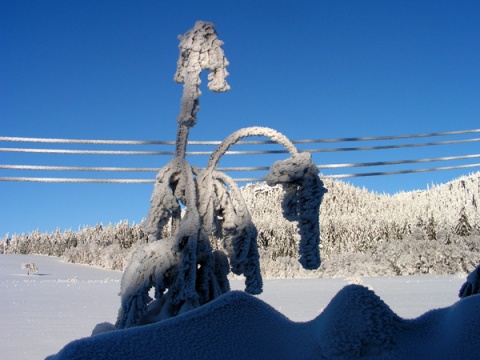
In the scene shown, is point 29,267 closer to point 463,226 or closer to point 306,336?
point 463,226

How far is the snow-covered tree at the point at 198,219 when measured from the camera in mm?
2000

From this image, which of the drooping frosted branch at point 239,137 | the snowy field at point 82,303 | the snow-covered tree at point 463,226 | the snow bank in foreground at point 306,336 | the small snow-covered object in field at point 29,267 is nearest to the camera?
Answer: the snow bank in foreground at point 306,336

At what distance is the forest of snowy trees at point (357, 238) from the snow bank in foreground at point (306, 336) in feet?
24.4

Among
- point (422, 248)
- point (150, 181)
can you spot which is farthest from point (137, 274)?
point (422, 248)

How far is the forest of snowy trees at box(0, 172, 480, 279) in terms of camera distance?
8.09 metres

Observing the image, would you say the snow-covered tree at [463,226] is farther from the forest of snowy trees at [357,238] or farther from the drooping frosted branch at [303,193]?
the drooping frosted branch at [303,193]

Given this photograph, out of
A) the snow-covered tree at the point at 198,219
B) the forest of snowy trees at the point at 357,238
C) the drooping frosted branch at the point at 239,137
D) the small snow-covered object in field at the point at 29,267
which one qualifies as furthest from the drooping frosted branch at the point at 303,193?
the small snow-covered object in field at the point at 29,267

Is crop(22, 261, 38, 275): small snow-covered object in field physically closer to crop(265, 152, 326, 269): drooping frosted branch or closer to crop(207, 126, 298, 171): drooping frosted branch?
crop(207, 126, 298, 171): drooping frosted branch

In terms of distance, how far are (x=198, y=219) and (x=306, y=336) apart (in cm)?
121

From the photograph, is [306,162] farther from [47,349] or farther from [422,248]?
[422,248]

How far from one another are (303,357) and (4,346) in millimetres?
3012

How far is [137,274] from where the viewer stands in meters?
2.05

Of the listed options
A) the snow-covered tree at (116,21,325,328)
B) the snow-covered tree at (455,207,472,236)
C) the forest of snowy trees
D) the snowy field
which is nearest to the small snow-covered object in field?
the snowy field

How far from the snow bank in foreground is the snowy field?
2.44 m
